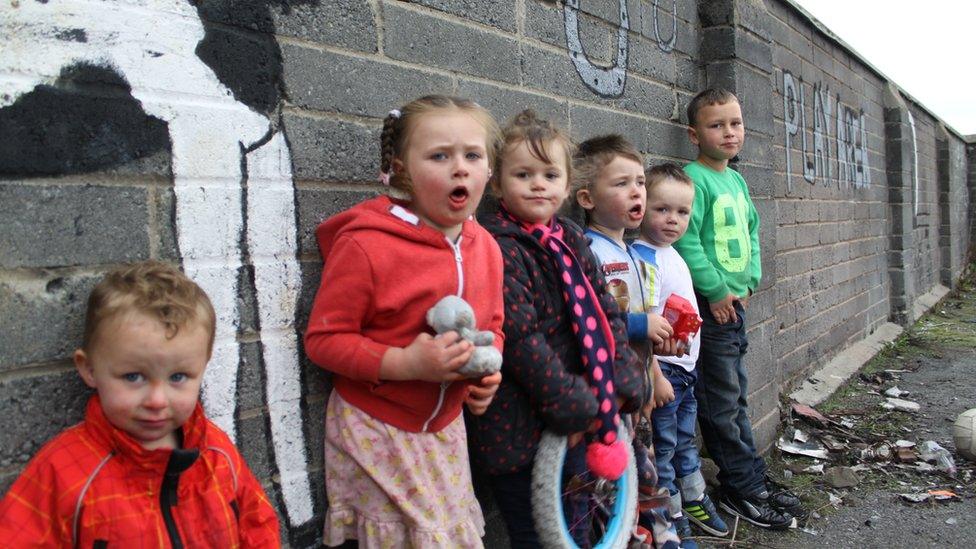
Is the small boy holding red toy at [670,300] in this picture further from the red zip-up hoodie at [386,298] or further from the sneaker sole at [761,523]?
the red zip-up hoodie at [386,298]

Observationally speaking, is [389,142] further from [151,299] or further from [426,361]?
[151,299]

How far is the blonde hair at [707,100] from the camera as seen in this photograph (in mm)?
3846

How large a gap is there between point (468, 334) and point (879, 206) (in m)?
8.53

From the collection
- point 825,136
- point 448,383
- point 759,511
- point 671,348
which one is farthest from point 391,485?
point 825,136

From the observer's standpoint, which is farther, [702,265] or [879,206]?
[879,206]

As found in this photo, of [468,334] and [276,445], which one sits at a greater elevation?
[468,334]

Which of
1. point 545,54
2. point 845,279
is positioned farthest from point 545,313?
point 845,279

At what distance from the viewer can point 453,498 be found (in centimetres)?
216

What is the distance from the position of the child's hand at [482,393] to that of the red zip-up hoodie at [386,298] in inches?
1.1

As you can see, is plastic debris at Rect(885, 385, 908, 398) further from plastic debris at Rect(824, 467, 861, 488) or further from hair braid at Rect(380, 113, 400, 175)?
hair braid at Rect(380, 113, 400, 175)

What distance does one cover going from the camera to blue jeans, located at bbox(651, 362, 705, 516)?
3.31 m

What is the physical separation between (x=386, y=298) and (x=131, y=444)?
69 cm

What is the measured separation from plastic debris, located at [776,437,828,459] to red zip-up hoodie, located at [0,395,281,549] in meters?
3.93

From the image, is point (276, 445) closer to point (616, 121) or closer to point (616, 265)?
point (616, 265)
